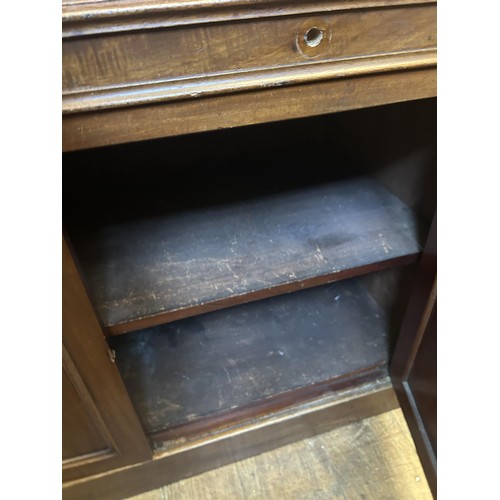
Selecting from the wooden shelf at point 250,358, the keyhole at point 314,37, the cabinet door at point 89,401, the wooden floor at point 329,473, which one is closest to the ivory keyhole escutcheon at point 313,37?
the keyhole at point 314,37

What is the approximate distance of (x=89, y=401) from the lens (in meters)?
0.54

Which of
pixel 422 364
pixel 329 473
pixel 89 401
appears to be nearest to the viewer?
pixel 89 401

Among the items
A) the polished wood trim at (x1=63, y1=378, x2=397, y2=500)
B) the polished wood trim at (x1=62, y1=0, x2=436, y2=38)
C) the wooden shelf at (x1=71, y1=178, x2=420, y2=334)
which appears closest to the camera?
the polished wood trim at (x1=62, y1=0, x2=436, y2=38)

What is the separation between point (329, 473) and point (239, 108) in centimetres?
65

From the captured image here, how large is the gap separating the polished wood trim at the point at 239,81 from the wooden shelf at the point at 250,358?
1.70ft

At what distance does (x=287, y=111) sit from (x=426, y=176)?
1.11 feet

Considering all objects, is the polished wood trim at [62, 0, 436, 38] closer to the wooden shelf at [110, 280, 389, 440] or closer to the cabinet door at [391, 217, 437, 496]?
the cabinet door at [391, 217, 437, 496]

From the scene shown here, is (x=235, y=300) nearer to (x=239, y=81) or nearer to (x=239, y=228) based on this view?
(x=239, y=228)

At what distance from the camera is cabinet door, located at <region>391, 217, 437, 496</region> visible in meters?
0.58

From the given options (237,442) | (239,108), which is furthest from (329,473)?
(239,108)

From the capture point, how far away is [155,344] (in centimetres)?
82

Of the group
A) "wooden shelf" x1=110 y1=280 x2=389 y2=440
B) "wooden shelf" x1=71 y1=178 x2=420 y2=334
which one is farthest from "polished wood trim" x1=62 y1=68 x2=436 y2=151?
"wooden shelf" x1=110 y1=280 x2=389 y2=440

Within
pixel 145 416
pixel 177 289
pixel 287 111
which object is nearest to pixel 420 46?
pixel 287 111

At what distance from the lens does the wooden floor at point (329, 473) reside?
28.9 inches
